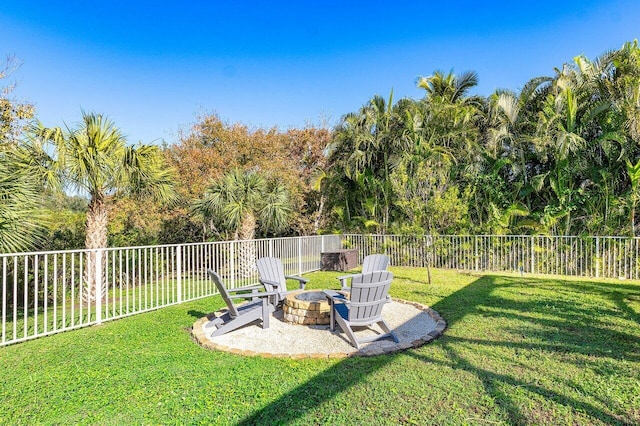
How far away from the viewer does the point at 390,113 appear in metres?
13.0

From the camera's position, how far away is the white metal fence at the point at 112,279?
5137 millimetres

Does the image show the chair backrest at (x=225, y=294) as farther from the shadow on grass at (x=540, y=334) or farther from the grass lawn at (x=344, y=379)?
the shadow on grass at (x=540, y=334)

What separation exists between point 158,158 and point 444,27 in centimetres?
1139

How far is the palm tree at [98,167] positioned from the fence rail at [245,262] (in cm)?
67

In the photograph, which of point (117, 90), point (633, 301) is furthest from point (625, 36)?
point (117, 90)

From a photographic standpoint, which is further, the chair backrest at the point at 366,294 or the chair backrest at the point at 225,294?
the chair backrest at the point at 225,294

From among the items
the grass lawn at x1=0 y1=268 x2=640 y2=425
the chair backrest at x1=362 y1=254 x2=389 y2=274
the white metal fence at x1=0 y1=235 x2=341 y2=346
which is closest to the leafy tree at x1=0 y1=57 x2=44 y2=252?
the white metal fence at x1=0 y1=235 x2=341 y2=346

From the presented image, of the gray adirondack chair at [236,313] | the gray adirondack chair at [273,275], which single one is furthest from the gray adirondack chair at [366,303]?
the gray adirondack chair at [273,275]

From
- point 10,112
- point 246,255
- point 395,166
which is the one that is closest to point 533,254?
point 395,166

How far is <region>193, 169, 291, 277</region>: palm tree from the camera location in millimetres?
9156

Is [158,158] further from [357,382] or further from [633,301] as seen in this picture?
[633,301]

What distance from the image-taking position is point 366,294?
14.7ft

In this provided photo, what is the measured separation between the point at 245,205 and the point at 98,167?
12.3 ft

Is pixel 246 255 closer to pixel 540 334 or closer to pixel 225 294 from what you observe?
pixel 225 294
